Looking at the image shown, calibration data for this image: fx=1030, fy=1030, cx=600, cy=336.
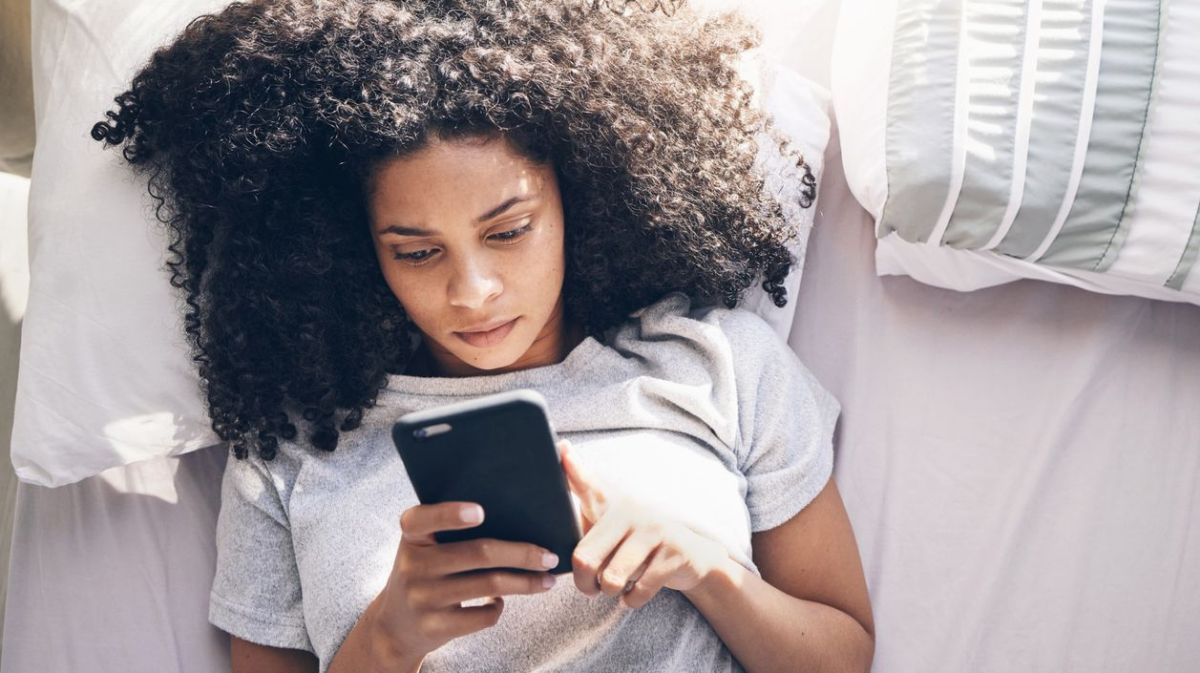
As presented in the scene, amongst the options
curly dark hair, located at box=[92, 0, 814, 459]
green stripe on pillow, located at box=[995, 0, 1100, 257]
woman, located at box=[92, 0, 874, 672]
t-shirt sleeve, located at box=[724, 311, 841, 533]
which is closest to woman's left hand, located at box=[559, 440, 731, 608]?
woman, located at box=[92, 0, 874, 672]

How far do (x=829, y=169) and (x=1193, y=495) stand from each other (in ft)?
1.78

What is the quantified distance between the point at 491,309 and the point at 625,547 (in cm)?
28

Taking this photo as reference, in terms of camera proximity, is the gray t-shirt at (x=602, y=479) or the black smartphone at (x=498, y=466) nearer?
the black smartphone at (x=498, y=466)

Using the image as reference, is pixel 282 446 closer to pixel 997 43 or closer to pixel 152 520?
pixel 152 520

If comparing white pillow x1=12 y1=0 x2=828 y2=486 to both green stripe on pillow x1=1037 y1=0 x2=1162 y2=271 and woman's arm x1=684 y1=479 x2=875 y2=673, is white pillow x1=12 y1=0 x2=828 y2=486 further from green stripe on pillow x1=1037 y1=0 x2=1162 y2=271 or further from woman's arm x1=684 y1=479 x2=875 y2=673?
green stripe on pillow x1=1037 y1=0 x2=1162 y2=271

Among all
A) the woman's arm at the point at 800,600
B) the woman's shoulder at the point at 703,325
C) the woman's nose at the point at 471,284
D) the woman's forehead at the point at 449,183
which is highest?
the woman's forehead at the point at 449,183

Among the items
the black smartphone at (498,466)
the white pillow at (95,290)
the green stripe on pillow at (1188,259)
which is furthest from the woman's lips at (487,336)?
the green stripe on pillow at (1188,259)

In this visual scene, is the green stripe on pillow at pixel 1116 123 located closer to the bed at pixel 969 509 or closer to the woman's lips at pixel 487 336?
the bed at pixel 969 509

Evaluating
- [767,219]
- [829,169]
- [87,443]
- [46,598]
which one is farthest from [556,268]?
[46,598]

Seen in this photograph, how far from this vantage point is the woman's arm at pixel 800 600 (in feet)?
3.20

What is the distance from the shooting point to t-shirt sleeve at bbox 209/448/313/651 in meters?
1.05

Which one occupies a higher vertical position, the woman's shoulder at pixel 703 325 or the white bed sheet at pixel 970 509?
the woman's shoulder at pixel 703 325

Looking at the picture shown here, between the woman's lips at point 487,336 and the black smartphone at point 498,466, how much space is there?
0.22 meters

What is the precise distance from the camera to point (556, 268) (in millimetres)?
1039
